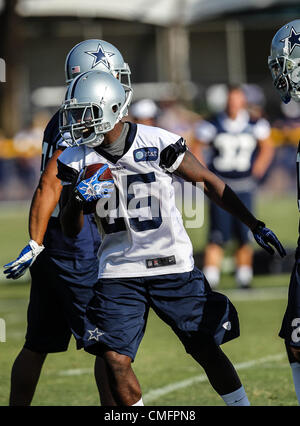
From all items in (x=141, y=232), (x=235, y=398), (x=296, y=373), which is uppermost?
(x=141, y=232)

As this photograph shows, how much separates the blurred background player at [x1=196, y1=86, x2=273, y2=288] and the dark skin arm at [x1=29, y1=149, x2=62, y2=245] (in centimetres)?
518

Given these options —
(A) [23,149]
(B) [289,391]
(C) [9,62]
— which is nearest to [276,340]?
(B) [289,391]

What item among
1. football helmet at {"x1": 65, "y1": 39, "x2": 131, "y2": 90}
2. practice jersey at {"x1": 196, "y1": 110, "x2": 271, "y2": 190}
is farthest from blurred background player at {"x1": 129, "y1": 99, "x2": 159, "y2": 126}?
football helmet at {"x1": 65, "y1": 39, "x2": 131, "y2": 90}

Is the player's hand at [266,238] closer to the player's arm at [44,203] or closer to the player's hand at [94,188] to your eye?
the player's hand at [94,188]

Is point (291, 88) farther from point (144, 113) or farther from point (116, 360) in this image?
point (144, 113)

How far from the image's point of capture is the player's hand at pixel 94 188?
15.0 feet

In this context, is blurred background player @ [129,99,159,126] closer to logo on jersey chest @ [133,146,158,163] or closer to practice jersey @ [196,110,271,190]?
practice jersey @ [196,110,271,190]

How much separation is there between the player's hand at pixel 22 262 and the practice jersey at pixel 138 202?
358mm

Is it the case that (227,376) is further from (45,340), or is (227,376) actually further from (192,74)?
(192,74)

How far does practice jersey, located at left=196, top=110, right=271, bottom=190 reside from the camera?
10.4 m

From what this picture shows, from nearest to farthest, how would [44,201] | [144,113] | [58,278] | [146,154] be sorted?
[146,154] → [44,201] → [58,278] → [144,113]

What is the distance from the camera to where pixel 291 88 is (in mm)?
4855

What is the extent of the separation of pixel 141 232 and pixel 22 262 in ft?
2.00

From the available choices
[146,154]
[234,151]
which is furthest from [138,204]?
[234,151]
